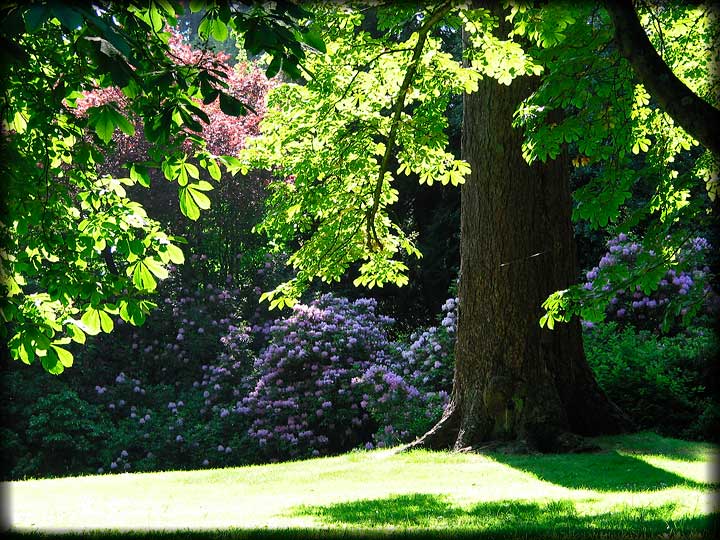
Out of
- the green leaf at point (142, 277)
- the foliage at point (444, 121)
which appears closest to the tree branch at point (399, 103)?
the foliage at point (444, 121)

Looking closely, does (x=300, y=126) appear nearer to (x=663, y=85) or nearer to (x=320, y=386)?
(x=663, y=85)

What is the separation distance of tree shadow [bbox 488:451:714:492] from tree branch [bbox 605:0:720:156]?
346cm

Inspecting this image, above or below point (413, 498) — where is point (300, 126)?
above

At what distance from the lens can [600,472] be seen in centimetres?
673

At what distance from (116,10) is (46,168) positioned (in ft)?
4.44

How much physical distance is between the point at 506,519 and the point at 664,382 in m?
4.52

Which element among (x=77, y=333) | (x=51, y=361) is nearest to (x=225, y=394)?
(x=77, y=333)

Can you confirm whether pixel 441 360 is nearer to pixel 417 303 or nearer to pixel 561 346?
pixel 561 346

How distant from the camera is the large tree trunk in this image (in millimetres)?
7941

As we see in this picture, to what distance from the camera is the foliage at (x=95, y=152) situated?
125 inches

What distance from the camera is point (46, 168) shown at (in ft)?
13.8

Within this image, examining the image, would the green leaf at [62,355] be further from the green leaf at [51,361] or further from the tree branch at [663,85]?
the tree branch at [663,85]

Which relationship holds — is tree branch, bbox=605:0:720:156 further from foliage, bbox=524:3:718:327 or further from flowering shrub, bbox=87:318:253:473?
flowering shrub, bbox=87:318:253:473

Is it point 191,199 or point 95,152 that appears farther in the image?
point 95,152
